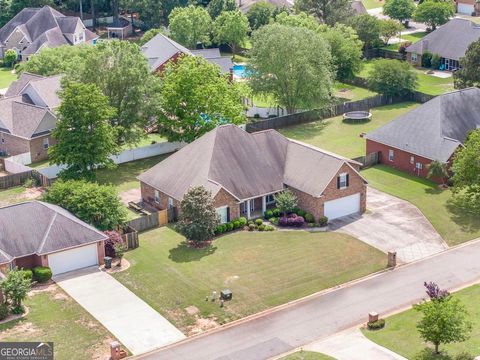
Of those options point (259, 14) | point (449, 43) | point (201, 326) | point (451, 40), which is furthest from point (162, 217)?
point (259, 14)

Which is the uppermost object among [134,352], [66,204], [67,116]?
[67,116]

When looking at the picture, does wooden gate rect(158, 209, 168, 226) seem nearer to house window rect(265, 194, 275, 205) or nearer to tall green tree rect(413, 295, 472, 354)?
house window rect(265, 194, 275, 205)

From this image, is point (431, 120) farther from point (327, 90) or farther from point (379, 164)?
point (327, 90)

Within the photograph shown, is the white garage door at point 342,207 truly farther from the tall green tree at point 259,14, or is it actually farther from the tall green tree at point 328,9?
the tall green tree at point 259,14

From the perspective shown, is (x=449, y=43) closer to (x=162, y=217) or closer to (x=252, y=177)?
(x=252, y=177)

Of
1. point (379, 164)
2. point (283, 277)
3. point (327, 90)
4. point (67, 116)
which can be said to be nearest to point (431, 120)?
point (379, 164)

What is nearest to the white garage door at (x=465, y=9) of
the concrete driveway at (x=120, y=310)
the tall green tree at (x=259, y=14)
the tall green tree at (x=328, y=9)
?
the tall green tree at (x=328, y=9)

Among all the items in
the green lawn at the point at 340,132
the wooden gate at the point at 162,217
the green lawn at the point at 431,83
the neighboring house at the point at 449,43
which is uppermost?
the neighboring house at the point at 449,43
